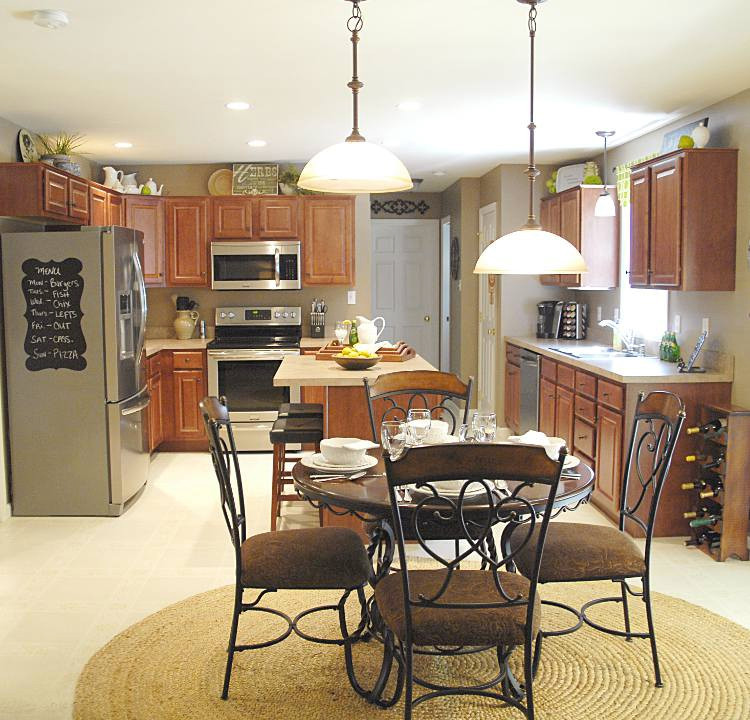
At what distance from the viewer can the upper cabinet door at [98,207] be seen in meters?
5.97

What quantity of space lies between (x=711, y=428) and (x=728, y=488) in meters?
0.31

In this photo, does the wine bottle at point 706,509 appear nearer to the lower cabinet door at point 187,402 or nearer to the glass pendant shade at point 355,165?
the glass pendant shade at point 355,165

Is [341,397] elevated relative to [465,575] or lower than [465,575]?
elevated

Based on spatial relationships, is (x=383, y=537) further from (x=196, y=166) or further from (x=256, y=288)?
(x=196, y=166)

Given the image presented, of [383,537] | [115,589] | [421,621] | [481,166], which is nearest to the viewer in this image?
[421,621]

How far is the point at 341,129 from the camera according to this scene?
5680 millimetres

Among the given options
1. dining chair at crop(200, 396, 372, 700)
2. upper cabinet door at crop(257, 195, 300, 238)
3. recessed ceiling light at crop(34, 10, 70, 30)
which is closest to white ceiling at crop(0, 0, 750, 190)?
recessed ceiling light at crop(34, 10, 70, 30)

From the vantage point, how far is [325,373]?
4566 mm

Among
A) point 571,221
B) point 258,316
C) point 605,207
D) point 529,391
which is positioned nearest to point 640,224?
point 605,207

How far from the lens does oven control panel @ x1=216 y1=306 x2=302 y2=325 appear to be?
720 cm

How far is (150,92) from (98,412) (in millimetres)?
1819

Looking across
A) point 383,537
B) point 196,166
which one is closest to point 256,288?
point 196,166

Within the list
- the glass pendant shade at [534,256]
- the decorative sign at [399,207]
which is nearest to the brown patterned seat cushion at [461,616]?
the glass pendant shade at [534,256]

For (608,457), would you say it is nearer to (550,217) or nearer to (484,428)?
(484,428)
